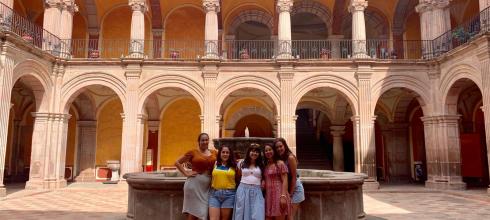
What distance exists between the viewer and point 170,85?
15086 millimetres

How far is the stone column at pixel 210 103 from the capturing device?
48.3 feet

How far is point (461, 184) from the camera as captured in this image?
13.9 meters

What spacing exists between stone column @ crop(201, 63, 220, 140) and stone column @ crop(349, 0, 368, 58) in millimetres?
5524

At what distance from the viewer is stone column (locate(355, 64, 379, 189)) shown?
14477 mm

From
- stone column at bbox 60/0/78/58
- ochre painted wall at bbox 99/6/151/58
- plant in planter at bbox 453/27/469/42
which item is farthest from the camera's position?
ochre painted wall at bbox 99/6/151/58

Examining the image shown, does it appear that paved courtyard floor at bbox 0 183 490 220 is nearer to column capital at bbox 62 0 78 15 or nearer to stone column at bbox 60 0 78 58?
stone column at bbox 60 0 78 58

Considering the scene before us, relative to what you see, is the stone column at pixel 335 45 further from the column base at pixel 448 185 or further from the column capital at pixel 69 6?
the column capital at pixel 69 6

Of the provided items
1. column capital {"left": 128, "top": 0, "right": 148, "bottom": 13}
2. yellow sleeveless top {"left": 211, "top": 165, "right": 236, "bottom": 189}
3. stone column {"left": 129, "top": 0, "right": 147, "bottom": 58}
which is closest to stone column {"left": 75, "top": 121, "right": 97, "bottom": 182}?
stone column {"left": 129, "top": 0, "right": 147, "bottom": 58}

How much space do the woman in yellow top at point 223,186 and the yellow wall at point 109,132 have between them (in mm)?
15127

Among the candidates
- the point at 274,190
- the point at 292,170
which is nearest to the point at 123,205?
the point at 274,190

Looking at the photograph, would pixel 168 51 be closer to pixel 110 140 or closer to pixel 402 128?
pixel 110 140

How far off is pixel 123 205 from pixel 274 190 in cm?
657

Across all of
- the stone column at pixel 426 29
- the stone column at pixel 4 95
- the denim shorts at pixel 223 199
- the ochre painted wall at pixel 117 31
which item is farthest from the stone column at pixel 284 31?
the denim shorts at pixel 223 199

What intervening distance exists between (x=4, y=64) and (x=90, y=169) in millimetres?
7715
